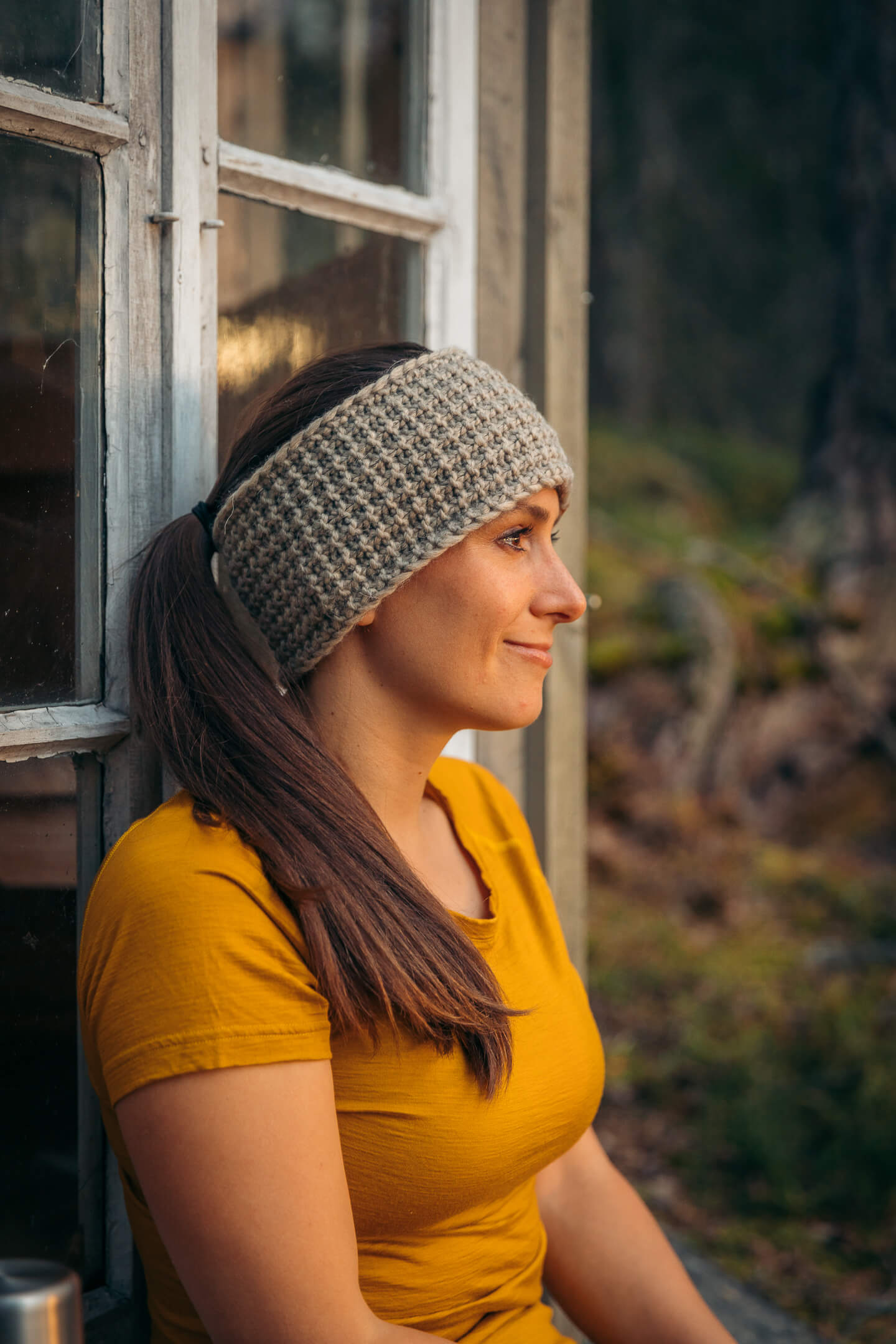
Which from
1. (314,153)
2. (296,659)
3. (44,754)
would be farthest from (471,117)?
(44,754)

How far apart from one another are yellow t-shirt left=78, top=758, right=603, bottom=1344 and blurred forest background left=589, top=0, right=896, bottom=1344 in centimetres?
A: 170

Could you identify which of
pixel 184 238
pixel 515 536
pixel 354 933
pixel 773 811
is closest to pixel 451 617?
pixel 515 536

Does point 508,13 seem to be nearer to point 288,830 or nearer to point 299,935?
point 288,830

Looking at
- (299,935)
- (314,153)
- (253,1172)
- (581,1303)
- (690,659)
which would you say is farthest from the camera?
(690,659)

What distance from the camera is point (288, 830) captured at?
1.21 meters

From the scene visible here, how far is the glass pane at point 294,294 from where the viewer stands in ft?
5.11

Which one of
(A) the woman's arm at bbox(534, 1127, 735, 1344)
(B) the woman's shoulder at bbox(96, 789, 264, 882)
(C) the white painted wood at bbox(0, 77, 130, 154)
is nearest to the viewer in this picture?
(B) the woman's shoulder at bbox(96, 789, 264, 882)

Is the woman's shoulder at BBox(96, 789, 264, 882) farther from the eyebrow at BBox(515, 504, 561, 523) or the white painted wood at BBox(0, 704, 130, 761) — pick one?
the eyebrow at BBox(515, 504, 561, 523)

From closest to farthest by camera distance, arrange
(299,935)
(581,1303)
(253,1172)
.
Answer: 1. (253,1172)
2. (299,935)
3. (581,1303)

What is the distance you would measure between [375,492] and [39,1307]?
2.91ft

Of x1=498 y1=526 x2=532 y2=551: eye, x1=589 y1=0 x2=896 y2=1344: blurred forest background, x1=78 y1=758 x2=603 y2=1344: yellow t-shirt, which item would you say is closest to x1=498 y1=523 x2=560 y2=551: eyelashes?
x1=498 y1=526 x2=532 y2=551: eye

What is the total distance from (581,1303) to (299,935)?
0.83 meters

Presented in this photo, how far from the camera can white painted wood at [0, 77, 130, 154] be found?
1.27 m

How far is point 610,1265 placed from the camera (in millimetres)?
1531
